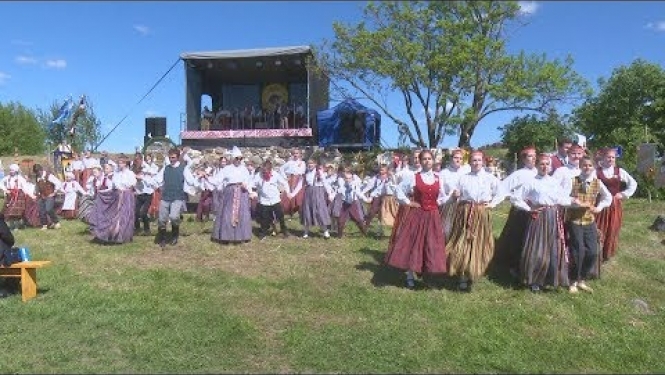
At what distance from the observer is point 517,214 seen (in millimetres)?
7387

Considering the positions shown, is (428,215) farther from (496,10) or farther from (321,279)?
(496,10)

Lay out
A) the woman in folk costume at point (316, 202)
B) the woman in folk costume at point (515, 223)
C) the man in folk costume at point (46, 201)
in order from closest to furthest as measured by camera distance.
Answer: the woman in folk costume at point (515, 223), the woman in folk costume at point (316, 202), the man in folk costume at point (46, 201)

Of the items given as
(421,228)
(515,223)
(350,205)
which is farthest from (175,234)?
(515,223)

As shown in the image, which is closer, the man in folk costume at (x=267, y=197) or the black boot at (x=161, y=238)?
the black boot at (x=161, y=238)

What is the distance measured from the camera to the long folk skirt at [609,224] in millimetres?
7918

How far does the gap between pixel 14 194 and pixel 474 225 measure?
8375 millimetres

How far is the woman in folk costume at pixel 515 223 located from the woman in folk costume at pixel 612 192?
1219mm

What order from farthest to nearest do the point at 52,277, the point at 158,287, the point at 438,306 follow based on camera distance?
the point at 52,277 → the point at 158,287 → the point at 438,306

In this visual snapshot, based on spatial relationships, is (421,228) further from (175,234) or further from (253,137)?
(253,137)

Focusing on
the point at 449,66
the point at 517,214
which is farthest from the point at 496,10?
the point at 517,214

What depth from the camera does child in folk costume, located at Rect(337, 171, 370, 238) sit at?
10.1m

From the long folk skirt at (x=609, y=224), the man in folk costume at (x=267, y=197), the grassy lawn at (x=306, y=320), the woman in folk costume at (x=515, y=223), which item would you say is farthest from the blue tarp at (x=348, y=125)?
the woman in folk costume at (x=515, y=223)

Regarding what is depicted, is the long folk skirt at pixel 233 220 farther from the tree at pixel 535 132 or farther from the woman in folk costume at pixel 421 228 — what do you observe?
the tree at pixel 535 132

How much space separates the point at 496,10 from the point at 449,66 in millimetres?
3077
